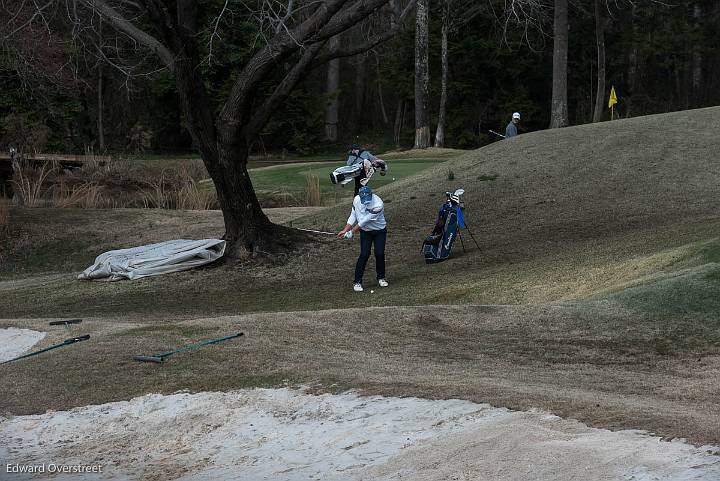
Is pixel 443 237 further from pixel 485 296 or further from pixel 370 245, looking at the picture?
pixel 485 296

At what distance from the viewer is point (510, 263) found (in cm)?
1712

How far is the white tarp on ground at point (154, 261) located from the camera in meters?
19.0

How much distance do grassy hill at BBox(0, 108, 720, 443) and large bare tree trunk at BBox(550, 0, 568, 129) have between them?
13.4m

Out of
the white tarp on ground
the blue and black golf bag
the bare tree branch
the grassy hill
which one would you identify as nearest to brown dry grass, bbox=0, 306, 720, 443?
Answer: the grassy hill

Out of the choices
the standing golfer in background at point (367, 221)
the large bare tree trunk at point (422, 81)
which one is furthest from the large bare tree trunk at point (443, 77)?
the standing golfer in background at point (367, 221)

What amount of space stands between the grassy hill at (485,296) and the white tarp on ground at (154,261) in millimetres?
368

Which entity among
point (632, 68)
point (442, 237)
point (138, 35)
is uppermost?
point (632, 68)

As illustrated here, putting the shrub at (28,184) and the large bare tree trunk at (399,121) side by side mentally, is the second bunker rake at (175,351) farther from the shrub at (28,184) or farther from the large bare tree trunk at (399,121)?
the large bare tree trunk at (399,121)

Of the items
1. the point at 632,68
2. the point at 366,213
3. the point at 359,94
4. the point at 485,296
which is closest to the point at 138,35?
the point at 366,213

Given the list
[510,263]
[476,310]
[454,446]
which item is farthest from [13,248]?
[454,446]

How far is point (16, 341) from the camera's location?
12.1 meters

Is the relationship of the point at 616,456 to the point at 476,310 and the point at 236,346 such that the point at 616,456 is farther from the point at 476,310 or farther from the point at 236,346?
the point at 476,310

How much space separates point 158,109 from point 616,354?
44086 mm

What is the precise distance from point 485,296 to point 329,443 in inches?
287
